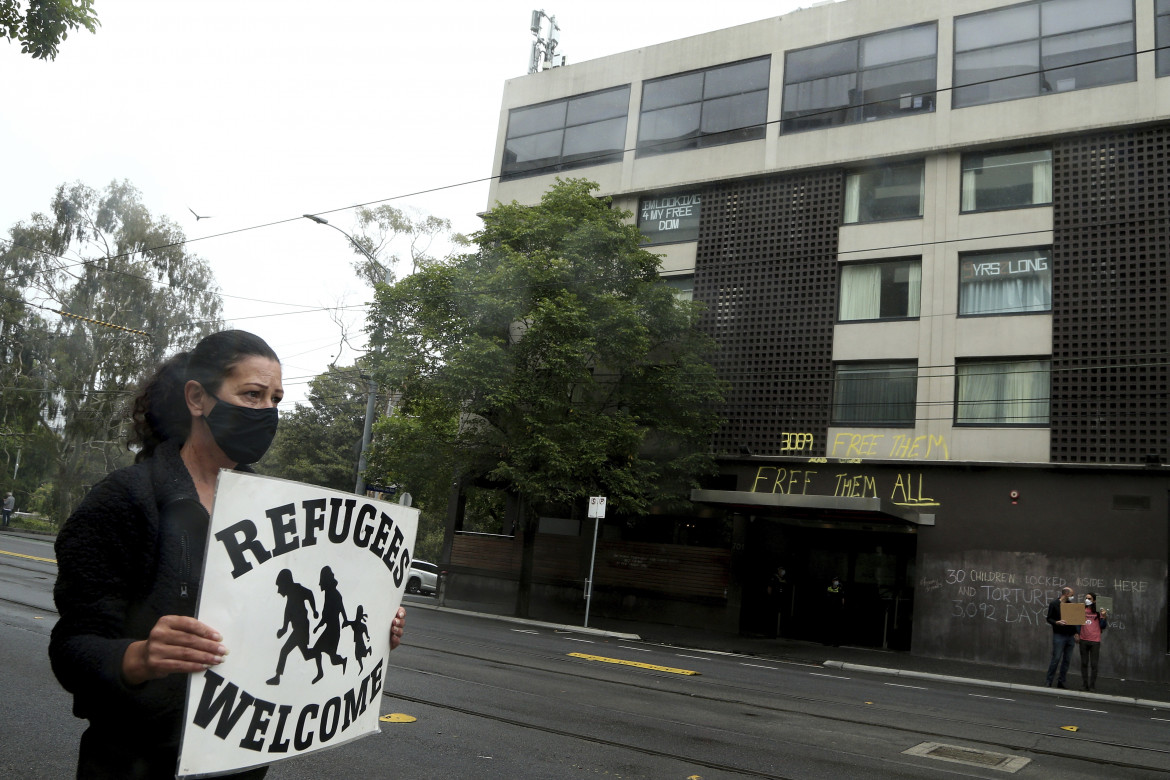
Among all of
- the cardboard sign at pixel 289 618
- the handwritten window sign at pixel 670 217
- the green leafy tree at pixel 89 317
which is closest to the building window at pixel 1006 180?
the handwritten window sign at pixel 670 217

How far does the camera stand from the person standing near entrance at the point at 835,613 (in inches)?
902

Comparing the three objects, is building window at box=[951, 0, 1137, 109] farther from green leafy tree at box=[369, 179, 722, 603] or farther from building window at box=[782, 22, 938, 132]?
green leafy tree at box=[369, 179, 722, 603]

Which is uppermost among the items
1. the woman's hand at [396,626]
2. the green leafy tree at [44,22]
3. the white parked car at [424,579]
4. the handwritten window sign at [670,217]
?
the handwritten window sign at [670,217]

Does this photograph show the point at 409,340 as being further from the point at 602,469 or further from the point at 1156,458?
the point at 1156,458

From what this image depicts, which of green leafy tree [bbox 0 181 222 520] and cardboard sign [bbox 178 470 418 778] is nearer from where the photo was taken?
cardboard sign [bbox 178 470 418 778]

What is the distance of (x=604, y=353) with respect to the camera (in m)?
22.0

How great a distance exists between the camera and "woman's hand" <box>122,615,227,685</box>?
6.56 ft

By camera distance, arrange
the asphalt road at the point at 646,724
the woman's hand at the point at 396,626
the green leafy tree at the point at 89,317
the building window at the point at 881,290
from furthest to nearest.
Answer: the green leafy tree at the point at 89,317
the building window at the point at 881,290
the asphalt road at the point at 646,724
the woman's hand at the point at 396,626

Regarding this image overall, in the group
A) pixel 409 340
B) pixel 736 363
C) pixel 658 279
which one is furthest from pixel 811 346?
pixel 409 340

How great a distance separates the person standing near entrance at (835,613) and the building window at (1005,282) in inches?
298

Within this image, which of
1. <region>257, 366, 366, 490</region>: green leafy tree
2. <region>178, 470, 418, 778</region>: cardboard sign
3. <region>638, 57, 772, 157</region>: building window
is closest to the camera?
<region>178, 470, 418, 778</region>: cardboard sign

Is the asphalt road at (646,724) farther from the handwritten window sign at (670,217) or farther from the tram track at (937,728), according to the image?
the handwritten window sign at (670,217)

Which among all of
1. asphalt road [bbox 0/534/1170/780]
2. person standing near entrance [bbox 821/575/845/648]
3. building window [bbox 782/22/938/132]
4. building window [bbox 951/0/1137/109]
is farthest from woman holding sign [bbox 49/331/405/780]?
building window [bbox 782/22/938/132]

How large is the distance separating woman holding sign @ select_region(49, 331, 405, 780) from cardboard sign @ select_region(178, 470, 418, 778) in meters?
0.10
